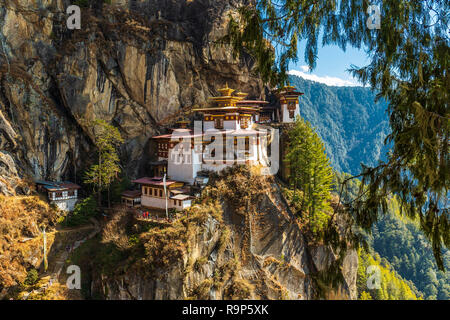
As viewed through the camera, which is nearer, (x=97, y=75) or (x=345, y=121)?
(x=97, y=75)

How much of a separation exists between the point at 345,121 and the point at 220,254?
11749cm

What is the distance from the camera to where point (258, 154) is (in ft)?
77.5

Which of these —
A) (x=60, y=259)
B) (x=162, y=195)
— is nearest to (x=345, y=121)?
(x=162, y=195)

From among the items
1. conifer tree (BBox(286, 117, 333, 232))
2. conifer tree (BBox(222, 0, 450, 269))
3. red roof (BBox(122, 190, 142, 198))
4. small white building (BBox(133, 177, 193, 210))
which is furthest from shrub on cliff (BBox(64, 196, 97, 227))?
conifer tree (BBox(222, 0, 450, 269))

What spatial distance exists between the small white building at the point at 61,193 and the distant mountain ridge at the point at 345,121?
97.5m

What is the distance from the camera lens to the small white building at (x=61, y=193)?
69.3 feet

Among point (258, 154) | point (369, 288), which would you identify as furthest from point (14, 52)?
point (369, 288)

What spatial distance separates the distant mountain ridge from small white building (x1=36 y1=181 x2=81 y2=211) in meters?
97.5

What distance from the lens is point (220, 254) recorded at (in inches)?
722

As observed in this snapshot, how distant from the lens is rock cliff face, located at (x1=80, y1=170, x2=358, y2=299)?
1608cm

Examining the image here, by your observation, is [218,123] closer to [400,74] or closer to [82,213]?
[82,213]

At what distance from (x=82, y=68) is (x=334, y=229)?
2465 cm

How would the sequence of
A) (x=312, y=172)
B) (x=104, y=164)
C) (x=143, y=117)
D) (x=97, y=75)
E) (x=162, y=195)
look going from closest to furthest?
(x=162, y=195)
(x=312, y=172)
(x=104, y=164)
(x=97, y=75)
(x=143, y=117)
